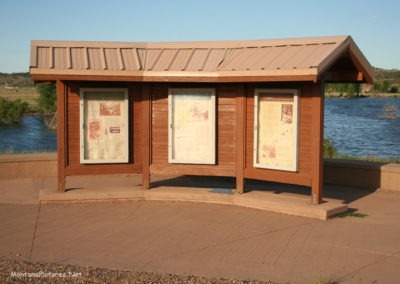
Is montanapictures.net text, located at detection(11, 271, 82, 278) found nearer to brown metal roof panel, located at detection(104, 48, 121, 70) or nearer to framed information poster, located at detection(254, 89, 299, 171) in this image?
framed information poster, located at detection(254, 89, 299, 171)

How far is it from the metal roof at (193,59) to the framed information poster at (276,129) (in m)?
0.63

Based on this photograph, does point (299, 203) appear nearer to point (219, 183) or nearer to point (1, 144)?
point (219, 183)

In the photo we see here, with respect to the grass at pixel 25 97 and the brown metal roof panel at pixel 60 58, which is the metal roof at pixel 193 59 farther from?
the grass at pixel 25 97

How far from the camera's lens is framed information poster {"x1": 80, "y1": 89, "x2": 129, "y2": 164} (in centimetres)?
1128

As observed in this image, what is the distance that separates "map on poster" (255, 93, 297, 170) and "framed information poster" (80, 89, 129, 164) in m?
2.54

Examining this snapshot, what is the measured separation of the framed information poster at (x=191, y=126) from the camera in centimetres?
1111

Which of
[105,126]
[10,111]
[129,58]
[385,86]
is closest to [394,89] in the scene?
[385,86]

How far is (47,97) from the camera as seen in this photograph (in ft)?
226

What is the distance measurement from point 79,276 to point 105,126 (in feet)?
16.7

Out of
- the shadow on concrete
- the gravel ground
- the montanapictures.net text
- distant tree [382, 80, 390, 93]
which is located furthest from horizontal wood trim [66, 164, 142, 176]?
distant tree [382, 80, 390, 93]

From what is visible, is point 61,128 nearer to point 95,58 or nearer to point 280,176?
point 95,58

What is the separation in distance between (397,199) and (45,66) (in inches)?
274

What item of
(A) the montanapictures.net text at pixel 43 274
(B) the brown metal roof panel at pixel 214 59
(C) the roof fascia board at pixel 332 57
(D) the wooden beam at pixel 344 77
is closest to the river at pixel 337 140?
(D) the wooden beam at pixel 344 77

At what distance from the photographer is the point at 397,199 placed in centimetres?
1148
